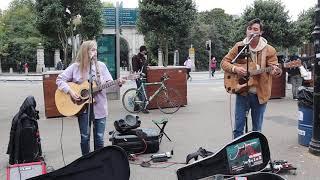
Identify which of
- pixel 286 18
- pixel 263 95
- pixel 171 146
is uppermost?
pixel 286 18

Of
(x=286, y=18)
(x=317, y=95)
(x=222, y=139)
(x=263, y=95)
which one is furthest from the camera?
(x=286, y=18)

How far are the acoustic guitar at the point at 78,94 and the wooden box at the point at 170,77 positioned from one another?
6309 mm

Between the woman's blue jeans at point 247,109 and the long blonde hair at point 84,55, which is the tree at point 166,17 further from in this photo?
the long blonde hair at point 84,55

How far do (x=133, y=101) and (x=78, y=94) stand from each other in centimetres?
621

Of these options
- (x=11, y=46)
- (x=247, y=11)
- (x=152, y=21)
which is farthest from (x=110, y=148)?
(x=11, y=46)

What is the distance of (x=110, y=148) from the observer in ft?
14.9

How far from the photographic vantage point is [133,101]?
11930 mm

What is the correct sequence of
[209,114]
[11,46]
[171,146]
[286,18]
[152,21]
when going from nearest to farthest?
[171,146] → [209,114] → [286,18] → [152,21] → [11,46]

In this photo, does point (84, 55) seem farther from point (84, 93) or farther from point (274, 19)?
point (274, 19)

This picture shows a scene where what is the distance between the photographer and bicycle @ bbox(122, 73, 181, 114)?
1186cm

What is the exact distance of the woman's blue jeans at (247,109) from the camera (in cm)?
600

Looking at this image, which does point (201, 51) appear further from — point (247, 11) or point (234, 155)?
point (234, 155)

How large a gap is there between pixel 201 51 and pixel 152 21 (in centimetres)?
3249

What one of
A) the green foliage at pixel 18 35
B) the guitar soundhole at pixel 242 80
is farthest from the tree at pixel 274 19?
the green foliage at pixel 18 35
